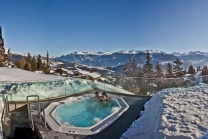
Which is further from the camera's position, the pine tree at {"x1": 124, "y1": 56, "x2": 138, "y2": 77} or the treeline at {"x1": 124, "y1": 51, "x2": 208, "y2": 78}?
the pine tree at {"x1": 124, "y1": 56, "x2": 138, "y2": 77}

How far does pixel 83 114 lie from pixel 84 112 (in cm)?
26

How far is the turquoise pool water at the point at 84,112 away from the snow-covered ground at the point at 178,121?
160 cm

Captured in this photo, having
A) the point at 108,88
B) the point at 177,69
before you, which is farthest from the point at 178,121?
the point at 177,69

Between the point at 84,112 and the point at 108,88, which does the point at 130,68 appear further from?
the point at 84,112

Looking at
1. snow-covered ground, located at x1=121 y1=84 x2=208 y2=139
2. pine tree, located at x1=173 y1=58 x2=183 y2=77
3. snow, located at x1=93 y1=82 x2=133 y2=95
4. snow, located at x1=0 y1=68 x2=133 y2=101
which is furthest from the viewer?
pine tree, located at x1=173 y1=58 x2=183 y2=77

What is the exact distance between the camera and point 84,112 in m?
7.24

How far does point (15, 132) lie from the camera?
221 inches

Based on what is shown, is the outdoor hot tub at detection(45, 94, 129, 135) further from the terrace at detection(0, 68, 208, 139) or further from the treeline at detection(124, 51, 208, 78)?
the treeline at detection(124, 51, 208, 78)

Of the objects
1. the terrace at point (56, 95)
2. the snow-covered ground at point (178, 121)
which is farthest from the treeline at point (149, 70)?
the snow-covered ground at point (178, 121)

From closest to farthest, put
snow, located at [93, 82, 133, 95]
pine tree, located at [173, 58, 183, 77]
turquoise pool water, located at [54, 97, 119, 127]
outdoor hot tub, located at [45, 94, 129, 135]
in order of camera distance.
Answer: outdoor hot tub, located at [45, 94, 129, 135], turquoise pool water, located at [54, 97, 119, 127], snow, located at [93, 82, 133, 95], pine tree, located at [173, 58, 183, 77]

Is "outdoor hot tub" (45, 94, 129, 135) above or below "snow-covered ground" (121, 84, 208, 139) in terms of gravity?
below

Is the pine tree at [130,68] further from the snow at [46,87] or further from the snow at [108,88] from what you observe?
the snow at [46,87]

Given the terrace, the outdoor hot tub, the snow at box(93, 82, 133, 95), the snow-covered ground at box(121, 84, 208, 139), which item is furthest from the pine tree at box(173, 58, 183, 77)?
the snow-covered ground at box(121, 84, 208, 139)

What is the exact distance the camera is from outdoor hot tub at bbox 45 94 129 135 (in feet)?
17.2
